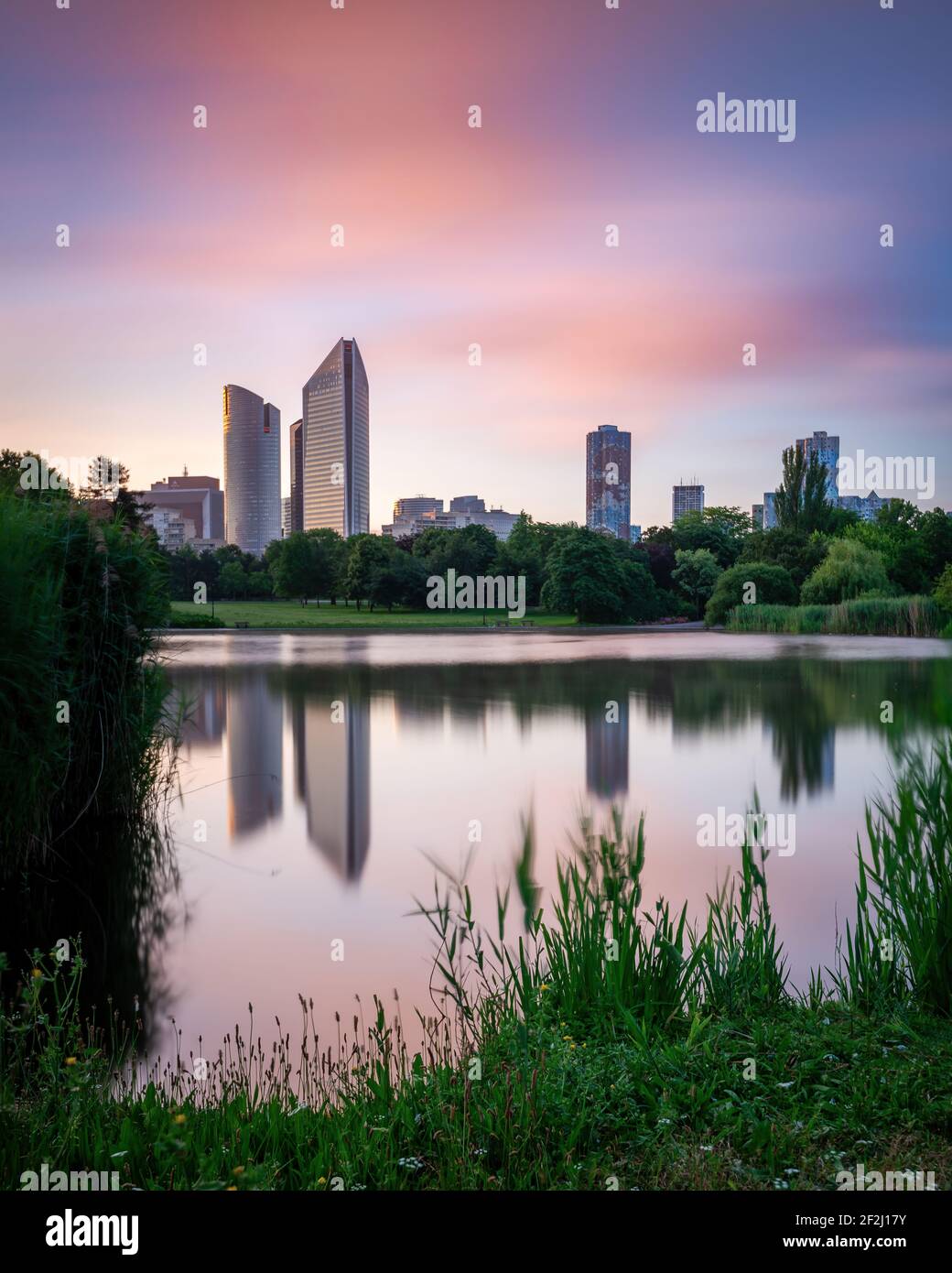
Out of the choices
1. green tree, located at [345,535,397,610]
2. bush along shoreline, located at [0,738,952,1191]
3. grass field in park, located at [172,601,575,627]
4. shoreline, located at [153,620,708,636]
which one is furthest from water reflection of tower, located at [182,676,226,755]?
green tree, located at [345,535,397,610]

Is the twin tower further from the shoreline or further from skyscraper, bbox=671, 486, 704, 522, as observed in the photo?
skyscraper, bbox=671, 486, 704, 522

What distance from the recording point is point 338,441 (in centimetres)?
8694

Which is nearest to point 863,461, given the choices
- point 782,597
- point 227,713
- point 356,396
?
point 227,713

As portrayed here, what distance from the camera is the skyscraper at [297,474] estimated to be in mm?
118938

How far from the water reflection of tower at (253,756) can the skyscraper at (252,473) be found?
247 feet

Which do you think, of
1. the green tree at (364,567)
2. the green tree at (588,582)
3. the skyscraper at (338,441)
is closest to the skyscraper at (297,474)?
the skyscraper at (338,441)

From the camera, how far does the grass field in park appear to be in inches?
1983

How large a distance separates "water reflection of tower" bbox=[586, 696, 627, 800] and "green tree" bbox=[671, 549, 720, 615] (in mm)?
47730

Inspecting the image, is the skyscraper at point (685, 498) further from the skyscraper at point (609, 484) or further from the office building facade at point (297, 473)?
the office building facade at point (297, 473)

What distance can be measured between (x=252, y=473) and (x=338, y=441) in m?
12.3

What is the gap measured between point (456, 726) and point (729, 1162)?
39.4 feet

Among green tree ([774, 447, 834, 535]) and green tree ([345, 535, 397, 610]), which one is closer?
green tree ([345, 535, 397, 610])
